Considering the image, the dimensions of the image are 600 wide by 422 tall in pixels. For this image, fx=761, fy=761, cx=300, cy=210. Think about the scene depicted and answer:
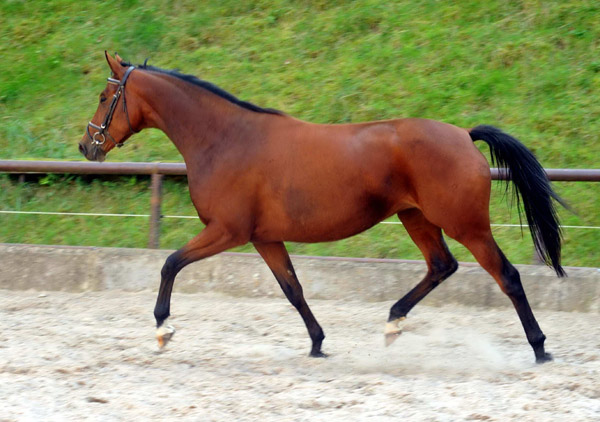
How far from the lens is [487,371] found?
436 centimetres

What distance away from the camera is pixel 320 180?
15.0ft

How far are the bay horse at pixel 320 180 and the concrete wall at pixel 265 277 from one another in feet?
3.73

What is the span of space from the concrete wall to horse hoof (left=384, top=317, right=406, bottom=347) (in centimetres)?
125

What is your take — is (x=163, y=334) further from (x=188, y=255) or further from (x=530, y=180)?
(x=530, y=180)

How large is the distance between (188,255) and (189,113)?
0.93m

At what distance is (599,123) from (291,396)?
5333 mm

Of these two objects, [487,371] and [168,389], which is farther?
[487,371]

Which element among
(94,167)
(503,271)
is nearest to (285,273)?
(503,271)

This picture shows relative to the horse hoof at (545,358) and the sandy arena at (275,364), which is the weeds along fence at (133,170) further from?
the horse hoof at (545,358)

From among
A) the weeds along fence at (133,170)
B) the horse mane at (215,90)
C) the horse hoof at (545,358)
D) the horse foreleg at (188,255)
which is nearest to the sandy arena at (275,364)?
the horse hoof at (545,358)

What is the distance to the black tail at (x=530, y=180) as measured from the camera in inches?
185

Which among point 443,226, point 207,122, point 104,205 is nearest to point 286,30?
point 104,205

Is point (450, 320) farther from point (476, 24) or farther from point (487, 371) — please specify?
point (476, 24)

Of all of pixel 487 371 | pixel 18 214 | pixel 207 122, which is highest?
pixel 207 122
